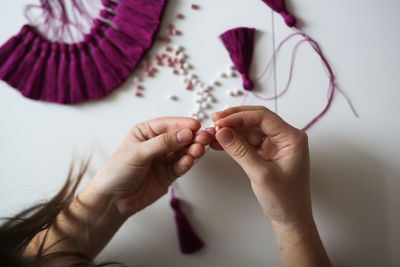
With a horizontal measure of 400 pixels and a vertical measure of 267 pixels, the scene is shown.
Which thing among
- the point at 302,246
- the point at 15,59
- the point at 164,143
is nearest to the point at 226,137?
the point at 164,143

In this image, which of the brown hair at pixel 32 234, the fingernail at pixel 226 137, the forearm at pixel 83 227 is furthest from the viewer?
the forearm at pixel 83 227

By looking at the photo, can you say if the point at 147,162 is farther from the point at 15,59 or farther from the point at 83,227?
the point at 15,59

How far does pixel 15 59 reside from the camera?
105 cm

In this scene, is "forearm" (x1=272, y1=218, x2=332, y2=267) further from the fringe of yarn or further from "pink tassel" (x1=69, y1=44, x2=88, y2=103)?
"pink tassel" (x1=69, y1=44, x2=88, y2=103)

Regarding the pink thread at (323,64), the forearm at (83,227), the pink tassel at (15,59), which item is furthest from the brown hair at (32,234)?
the pink thread at (323,64)

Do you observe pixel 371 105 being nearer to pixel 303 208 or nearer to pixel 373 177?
pixel 373 177

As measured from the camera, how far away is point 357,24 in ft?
3.48

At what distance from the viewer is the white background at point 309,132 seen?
1.05m

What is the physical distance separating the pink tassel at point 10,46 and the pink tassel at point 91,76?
25 centimetres

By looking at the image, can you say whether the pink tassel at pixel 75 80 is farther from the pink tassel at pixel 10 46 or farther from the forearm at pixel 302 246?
the forearm at pixel 302 246

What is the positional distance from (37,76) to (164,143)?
2.18 feet

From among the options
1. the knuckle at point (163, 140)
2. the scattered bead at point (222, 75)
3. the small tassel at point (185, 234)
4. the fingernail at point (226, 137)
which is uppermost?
the scattered bead at point (222, 75)

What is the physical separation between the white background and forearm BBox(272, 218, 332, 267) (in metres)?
0.16

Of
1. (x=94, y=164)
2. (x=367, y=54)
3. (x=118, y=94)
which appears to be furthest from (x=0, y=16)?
(x=367, y=54)
